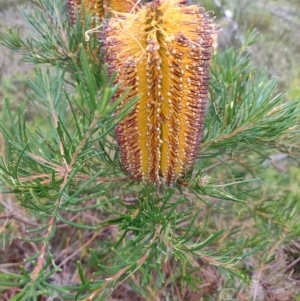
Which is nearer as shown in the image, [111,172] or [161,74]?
[161,74]

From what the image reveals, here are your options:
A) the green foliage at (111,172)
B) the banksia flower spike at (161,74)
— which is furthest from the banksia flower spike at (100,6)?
the banksia flower spike at (161,74)

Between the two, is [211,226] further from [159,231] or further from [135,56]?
[135,56]

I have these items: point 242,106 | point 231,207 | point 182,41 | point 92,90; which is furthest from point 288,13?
point 92,90

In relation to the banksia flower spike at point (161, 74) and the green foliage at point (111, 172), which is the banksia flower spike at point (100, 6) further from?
the banksia flower spike at point (161, 74)

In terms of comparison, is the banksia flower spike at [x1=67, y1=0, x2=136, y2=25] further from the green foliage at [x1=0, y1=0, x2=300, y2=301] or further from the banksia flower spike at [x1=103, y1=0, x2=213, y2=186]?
the banksia flower spike at [x1=103, y1=0, x2=213, y2=186]

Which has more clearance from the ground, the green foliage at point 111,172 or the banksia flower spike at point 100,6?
the banksia flower spike at point 100,6
